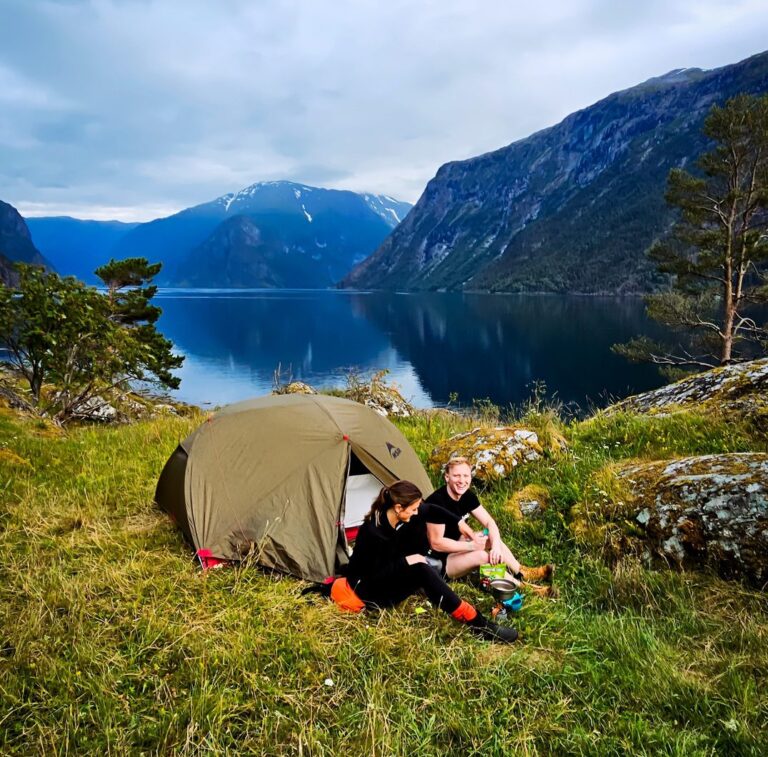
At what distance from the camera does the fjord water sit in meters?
37.4

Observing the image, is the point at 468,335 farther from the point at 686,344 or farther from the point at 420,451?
the point at 420,451

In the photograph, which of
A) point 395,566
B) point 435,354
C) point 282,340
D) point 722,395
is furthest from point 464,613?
point 282,340

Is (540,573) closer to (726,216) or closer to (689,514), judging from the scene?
(689,514)

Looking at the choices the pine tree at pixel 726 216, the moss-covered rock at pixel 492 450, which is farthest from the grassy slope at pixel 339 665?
the pine tree at pixel 726 216

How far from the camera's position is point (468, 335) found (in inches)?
2633

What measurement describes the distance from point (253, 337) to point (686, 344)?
58015 mm

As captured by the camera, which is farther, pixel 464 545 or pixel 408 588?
pixel 464 545

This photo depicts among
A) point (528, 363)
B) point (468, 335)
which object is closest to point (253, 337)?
point (468, 335)

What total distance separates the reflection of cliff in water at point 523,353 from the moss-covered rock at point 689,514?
58.5 feet

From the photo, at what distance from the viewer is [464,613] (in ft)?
12.8

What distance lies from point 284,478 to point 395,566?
1878 millimetres

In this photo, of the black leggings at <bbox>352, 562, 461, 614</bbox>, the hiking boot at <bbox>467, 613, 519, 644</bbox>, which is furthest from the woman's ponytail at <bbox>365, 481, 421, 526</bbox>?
the hiking boot at <bbox>467, 613, 519, 644</bbox>

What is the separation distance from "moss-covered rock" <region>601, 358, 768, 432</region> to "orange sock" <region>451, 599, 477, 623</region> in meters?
5.17

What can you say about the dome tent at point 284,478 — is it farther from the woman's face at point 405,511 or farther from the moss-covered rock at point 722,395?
the moss-covered rock at point 722,395
